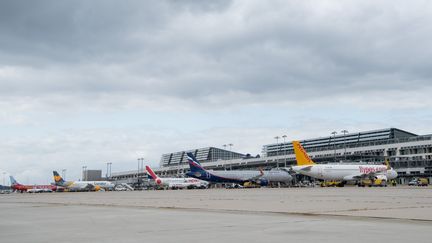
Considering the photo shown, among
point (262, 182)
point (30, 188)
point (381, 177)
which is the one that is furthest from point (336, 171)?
point (30, 188)

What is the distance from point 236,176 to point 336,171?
111 feet

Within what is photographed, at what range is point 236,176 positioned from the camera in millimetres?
119688

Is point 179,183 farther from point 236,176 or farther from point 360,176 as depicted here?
point 360,176

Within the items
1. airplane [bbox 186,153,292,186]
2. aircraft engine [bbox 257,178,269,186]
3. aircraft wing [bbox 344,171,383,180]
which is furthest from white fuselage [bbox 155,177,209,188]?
aircraft wing [bbox 344,171,383,180]

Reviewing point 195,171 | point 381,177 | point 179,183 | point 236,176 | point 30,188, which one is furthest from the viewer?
point 30,188

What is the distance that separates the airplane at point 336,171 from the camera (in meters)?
90.9

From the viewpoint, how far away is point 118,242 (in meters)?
10.8

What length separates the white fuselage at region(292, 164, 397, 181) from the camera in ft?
298

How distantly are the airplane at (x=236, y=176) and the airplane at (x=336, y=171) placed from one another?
2756cm

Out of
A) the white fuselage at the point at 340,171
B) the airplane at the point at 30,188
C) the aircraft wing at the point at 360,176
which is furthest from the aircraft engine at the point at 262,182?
the airplane at the point at 30,188

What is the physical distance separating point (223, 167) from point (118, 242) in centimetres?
18769

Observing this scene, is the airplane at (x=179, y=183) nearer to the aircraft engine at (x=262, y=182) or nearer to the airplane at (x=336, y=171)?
the aircraft engine at (x=262, y=182)

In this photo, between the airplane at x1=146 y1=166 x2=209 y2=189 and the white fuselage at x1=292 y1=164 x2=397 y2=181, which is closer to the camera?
the white fuselage at x1=292 y1=164 x2=397 y2=181

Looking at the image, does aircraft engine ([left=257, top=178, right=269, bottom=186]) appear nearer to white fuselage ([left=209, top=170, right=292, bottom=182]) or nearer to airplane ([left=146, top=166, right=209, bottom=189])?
white fuselage ([left=209, top=170, right=292, bottom=182])
